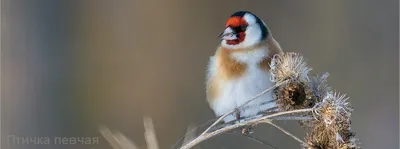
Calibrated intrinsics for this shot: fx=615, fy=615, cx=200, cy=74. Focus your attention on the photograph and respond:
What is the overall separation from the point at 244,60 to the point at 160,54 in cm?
132

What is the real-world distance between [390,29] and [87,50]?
1203 millimetres

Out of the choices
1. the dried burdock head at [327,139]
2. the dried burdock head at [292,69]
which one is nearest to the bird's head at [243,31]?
the dried burdock head at [292,69]

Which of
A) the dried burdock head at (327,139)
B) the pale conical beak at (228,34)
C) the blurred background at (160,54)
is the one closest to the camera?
the dried burdock head at (327,139)

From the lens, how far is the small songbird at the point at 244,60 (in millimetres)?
1058

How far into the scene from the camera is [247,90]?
1.09 metres

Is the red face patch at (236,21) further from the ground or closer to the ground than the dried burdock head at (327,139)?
further from the ground

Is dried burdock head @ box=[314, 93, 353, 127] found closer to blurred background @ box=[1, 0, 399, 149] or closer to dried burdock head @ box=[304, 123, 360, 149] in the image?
dried burdock head @ box=[304, 123, 360, 149]

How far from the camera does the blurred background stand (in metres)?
2.25

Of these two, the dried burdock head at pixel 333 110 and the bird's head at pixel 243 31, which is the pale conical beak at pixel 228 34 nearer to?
the bird's head at pixel 243 31

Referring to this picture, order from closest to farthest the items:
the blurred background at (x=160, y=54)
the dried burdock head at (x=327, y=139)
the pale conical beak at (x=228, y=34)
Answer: the dried burdock head at (x=327, y=139), the pale conical beak at (x=228, y=34), the blurred background at (x=160, y=54)

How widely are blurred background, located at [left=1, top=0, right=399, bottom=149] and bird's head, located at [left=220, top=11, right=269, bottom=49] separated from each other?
1.12 meters

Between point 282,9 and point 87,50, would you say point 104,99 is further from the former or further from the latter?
point 282,9

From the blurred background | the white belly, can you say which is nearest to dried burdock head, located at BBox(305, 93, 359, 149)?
the white belly

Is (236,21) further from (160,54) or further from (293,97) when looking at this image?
(160,54)
